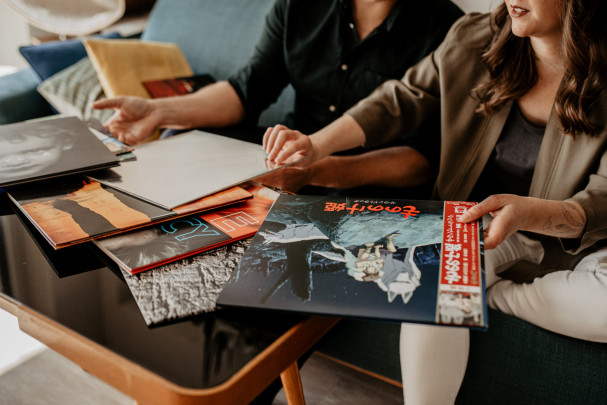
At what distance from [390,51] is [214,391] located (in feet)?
3.54

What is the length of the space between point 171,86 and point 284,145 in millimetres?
799

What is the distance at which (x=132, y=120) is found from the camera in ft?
4.00

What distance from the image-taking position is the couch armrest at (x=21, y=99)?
170 centimetres

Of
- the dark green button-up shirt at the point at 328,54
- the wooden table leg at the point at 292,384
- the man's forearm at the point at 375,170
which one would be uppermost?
the dark green button-up shirt at the point at 328,54

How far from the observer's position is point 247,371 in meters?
0.51

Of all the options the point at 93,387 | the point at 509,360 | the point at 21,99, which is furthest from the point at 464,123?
the point at 21,99

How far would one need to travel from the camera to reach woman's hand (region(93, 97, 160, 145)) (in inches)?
46.9

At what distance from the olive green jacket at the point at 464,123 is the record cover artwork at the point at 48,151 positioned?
0.56 m

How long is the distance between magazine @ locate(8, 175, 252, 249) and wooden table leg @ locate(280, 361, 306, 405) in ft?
1.05

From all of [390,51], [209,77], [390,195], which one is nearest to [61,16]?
[209,77]

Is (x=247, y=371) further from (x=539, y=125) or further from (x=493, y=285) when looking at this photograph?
(x=539, y=125)

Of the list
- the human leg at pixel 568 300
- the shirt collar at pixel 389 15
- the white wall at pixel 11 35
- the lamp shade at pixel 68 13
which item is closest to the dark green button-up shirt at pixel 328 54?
the shirt collar at pixel 389 15

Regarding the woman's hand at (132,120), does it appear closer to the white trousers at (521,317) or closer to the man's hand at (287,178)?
the man's hand at (287,178)

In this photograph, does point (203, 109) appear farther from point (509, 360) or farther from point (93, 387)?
point (509, 360)
